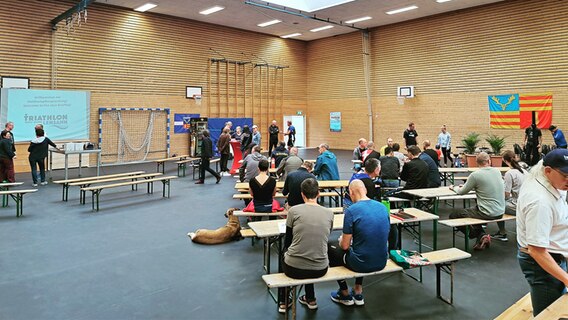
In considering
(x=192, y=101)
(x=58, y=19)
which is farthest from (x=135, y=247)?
(x=192, y=101)

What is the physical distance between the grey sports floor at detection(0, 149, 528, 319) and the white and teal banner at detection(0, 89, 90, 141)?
6707 millimetres

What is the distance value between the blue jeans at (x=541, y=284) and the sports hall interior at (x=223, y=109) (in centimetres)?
138

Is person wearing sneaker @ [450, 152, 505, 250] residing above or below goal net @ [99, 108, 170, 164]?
below

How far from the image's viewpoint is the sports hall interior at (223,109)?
386cm

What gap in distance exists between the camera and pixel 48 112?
12914 mm

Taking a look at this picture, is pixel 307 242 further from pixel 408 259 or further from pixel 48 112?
pixel 48 112

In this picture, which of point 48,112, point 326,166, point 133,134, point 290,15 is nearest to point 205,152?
point 326,166

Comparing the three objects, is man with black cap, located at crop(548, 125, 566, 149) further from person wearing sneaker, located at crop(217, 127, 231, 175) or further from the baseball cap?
the baseball cap

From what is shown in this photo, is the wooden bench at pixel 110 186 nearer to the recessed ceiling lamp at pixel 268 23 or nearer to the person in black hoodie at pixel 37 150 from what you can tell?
the person in black hoodie at pixel 37 150

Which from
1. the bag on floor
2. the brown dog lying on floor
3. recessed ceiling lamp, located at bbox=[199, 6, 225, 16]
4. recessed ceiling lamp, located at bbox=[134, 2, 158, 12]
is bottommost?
the brown dog lying on floor

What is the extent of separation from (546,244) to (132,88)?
51.7 ft

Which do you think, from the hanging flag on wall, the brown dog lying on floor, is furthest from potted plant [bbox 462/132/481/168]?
the brown dog lying on floor

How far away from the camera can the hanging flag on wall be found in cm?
1359

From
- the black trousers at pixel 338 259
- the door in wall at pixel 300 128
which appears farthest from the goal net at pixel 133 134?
the black trousers at pixel 338 259
